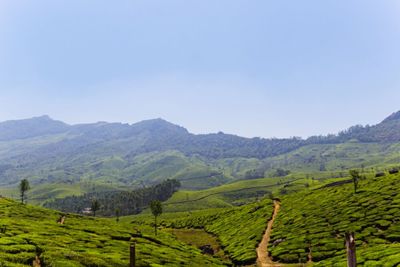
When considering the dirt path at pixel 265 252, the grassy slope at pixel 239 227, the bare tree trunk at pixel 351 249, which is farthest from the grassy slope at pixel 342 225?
the bare tree trunk at pixel 351 249

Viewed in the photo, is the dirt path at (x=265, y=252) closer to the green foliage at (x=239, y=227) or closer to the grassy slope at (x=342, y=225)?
the green foliage at (x=239, y=227)

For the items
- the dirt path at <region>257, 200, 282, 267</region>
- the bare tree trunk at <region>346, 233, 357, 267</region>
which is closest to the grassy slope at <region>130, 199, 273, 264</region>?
the dirt path at <region>257, 200, 282, 267</region>

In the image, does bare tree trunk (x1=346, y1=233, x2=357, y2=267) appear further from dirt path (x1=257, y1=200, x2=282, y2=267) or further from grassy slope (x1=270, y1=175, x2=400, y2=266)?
dirt path (x1=257, y1=200, x2=282, y2=267)

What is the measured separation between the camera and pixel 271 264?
3152 inches

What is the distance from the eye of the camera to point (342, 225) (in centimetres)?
9225

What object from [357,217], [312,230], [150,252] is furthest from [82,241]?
[357,217]

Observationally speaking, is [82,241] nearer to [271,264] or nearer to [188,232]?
[271,264]

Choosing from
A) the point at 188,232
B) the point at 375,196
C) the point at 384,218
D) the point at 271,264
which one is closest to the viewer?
the point at 271,264

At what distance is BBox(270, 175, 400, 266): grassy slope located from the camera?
64375mm

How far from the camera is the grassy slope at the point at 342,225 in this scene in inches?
2534

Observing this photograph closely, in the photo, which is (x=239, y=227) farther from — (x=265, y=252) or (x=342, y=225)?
(x=342, y=225)

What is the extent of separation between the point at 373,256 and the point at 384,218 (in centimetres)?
3733

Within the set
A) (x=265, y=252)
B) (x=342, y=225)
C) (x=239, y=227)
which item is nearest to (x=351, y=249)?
(x=265, y=252)

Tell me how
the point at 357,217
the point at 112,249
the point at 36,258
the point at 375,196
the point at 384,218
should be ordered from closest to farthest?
the point at 36,258 < the point at 112,249 < the point at 384,218 < the point at 357,217 < the point at 375,196
